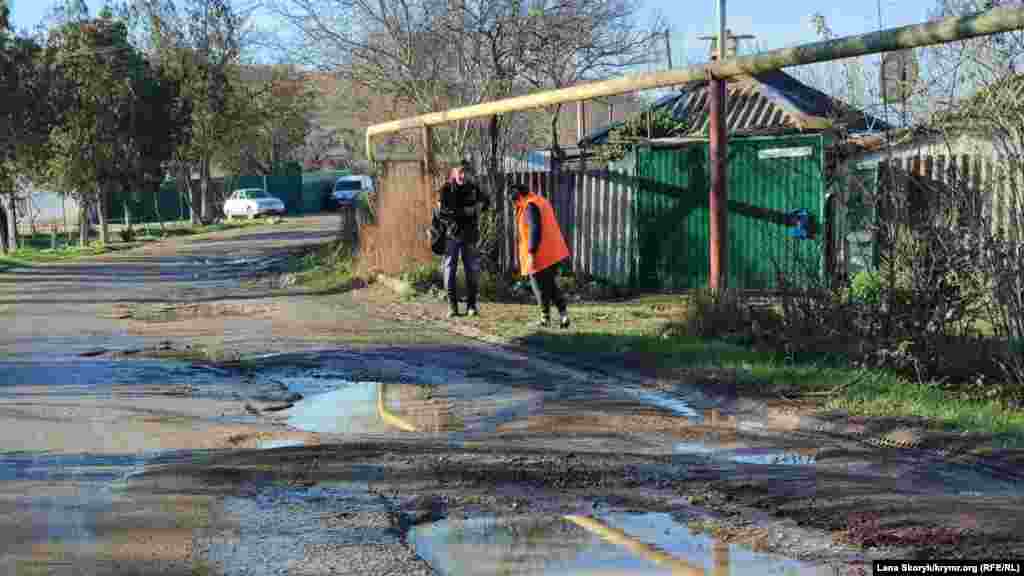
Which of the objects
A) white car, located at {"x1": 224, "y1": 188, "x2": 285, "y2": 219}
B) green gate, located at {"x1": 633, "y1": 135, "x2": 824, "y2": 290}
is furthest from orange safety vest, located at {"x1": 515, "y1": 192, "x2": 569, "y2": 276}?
white car, located at {"x1": 224, "y1": 188, "x2": 285, "y2": 219}

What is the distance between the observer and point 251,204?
200ft

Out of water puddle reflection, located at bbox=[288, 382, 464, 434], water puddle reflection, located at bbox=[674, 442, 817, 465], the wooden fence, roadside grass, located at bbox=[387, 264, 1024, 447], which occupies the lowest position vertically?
water puddle reflection, located at bbox=[674, 442, 817, 465]

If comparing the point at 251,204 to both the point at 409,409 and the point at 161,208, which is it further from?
the point at 409,409

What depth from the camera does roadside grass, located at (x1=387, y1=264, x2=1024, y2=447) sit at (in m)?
8.49

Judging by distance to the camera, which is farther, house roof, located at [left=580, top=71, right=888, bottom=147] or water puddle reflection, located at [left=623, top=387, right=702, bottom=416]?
house roof, located at [left=580, top=71, right=888, bottom=147]

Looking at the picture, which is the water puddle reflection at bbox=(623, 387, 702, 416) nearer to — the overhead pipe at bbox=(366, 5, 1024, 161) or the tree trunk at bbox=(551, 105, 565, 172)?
the overhead pipe at bbox=(366, 5, 1024, 161)

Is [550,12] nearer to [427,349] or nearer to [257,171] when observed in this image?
[427,349]

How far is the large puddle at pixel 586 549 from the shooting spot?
5.65 meters

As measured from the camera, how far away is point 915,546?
574 centimetres

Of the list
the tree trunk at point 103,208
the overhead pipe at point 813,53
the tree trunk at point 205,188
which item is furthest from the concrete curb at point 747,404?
the tree trunk at point 205,188

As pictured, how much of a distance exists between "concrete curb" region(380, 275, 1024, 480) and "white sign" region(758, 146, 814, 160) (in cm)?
419

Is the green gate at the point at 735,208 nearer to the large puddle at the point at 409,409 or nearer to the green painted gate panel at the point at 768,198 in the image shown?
the green painted gate panel at the point at 768,198

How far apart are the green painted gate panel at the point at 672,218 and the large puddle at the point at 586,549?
10096mm

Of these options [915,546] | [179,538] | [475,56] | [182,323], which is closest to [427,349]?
[182,323]
